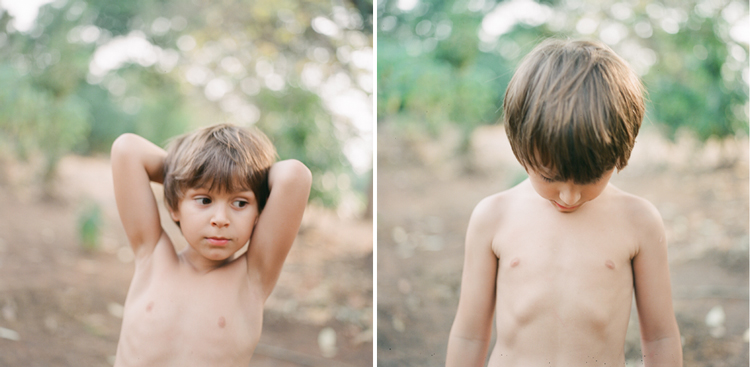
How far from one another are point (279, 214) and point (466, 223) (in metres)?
2.46

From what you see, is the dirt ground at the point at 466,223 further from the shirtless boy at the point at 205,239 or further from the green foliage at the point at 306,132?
the shirtless boy at the point at 205,239

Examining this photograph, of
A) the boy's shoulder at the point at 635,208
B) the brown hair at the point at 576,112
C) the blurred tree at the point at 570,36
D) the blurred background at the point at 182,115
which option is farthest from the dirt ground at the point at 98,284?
the brown hair at the point at 576,112

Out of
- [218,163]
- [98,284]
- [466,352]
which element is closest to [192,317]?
[218,163]

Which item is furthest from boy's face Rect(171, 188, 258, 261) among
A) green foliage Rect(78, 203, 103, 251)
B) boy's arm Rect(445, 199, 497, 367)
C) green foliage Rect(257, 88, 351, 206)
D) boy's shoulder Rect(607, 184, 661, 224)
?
green foliage Rect(78, 203, 103, 251)

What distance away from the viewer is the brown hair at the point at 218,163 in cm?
112

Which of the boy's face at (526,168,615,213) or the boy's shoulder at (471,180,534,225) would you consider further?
the boy's shoulder at (471,180,534,225)

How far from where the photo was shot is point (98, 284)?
2916 millimetres

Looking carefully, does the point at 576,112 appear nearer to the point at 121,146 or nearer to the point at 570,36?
the point at 121,146

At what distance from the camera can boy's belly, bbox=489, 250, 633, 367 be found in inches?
40.8

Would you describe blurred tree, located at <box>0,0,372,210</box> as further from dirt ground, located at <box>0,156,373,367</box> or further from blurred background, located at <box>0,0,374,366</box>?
dirt ground, located at <box>0,156,373,367</box>

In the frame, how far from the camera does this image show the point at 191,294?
1158mm

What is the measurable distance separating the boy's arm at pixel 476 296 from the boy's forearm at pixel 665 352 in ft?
1.15

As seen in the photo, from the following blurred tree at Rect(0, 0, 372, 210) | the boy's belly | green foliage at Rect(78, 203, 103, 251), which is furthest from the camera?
green foliage at Rect(78, 203, 103, 251)

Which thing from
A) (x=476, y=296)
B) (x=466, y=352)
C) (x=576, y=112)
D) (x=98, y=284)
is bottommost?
(x=98, y=284)
